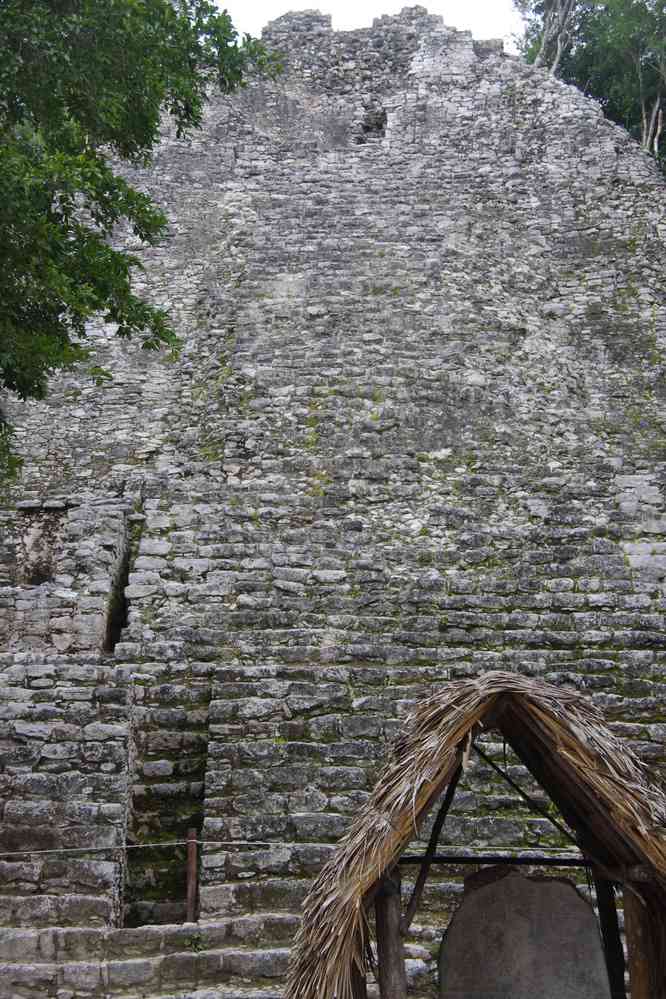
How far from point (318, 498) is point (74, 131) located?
336cm

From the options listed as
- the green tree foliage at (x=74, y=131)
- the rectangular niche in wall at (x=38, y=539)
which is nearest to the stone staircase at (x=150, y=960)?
the green tree foliage at (x=74, y=131)

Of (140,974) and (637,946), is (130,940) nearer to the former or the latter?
(140,974)

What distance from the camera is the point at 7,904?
4.32 metres

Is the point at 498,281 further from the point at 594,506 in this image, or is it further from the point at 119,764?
the point at 119,764

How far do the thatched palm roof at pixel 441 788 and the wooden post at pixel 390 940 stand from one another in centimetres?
9

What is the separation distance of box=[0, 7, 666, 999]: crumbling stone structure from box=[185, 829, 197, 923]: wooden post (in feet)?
0.28

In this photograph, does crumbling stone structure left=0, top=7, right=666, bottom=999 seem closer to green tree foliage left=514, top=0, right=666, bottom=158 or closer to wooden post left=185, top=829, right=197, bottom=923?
wooden post left=185, top=829, right=197, bottom=923

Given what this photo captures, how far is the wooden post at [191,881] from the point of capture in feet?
14.2

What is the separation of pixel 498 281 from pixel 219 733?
275 inches

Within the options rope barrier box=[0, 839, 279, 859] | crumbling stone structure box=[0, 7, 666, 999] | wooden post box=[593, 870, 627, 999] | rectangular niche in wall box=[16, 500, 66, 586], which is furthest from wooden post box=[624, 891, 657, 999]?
rectangular niche in wall box=[16, 500, 66, 586]

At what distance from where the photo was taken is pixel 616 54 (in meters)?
16.6

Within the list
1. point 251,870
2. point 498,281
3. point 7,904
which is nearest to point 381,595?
point 251,870

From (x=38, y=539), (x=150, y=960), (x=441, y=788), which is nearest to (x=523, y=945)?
(x=441, y=788)

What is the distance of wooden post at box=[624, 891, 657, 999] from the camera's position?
262 centimetres
